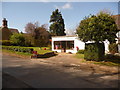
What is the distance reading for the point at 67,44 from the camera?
23.0m

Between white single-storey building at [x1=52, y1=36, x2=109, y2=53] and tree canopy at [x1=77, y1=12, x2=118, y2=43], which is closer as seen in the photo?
tree canopy at [x1=77, y1=12, x2=118, y2=43]

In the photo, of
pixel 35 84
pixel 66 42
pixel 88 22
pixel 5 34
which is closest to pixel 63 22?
pixel 5 34

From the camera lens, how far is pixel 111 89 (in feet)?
18.6

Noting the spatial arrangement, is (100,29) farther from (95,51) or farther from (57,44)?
(57,44)

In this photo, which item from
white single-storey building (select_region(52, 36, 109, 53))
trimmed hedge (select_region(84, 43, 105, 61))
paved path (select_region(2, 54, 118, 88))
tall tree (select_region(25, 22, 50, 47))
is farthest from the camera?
tall tree (select_region(25, 22, 50, 47))

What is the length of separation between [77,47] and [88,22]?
9.61 metres

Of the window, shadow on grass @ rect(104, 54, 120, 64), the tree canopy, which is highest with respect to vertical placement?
the tree canopy

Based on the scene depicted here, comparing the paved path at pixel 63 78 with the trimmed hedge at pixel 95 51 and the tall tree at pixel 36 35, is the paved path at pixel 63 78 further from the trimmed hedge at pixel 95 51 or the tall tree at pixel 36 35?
the tall tree at pixel 36 35

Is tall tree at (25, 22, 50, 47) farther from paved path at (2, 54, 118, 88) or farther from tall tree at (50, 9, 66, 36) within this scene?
paved path at (2, 54, 118, 88)

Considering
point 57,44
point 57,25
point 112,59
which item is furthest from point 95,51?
point 57,25

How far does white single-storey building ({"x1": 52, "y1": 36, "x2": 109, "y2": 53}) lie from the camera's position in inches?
859

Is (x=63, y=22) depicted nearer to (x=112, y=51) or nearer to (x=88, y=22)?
(x=112, y=51)

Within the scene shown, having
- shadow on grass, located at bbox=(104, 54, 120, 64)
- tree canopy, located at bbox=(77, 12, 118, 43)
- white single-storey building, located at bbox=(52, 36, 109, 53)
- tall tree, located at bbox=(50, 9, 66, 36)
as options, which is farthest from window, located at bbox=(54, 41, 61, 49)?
tall tree, located at bbox=(50, 9, 66, 36)

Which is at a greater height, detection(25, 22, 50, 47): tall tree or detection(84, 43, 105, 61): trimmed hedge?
detection(25, 22, 50, 47): tall tree
